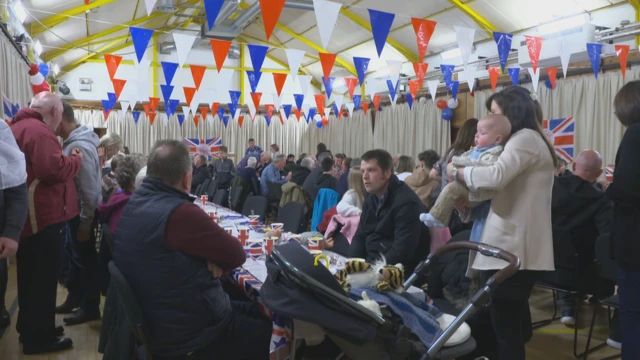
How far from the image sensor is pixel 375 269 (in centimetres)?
191

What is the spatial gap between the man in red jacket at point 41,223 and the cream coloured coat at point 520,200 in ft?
7.67

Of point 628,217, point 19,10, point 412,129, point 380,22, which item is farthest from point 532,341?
point 412,129

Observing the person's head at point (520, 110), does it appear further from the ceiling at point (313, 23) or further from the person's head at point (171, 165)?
the ceiling at point (313, 23)

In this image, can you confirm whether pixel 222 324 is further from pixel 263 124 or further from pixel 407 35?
pixel 263 124

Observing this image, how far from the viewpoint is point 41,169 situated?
283 cm

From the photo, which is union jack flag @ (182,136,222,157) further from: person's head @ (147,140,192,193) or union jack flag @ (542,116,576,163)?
person's head @ (147,140,192,193)

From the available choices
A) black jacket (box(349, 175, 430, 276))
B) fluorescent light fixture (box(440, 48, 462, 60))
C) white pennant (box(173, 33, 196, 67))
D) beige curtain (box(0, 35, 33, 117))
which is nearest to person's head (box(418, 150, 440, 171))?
black jacket (box(349, 175, 430, 276))

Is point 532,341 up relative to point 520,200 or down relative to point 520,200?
down

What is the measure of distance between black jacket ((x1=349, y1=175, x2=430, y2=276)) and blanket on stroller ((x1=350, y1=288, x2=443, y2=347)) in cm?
75

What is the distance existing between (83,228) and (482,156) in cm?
282

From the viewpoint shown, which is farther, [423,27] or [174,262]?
[423,27]

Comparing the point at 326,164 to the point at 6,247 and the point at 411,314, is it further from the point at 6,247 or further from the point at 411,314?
the point at 411,314

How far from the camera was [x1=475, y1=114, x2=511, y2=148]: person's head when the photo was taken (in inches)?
78.5

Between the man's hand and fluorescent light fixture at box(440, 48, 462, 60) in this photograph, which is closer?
the man's hand
